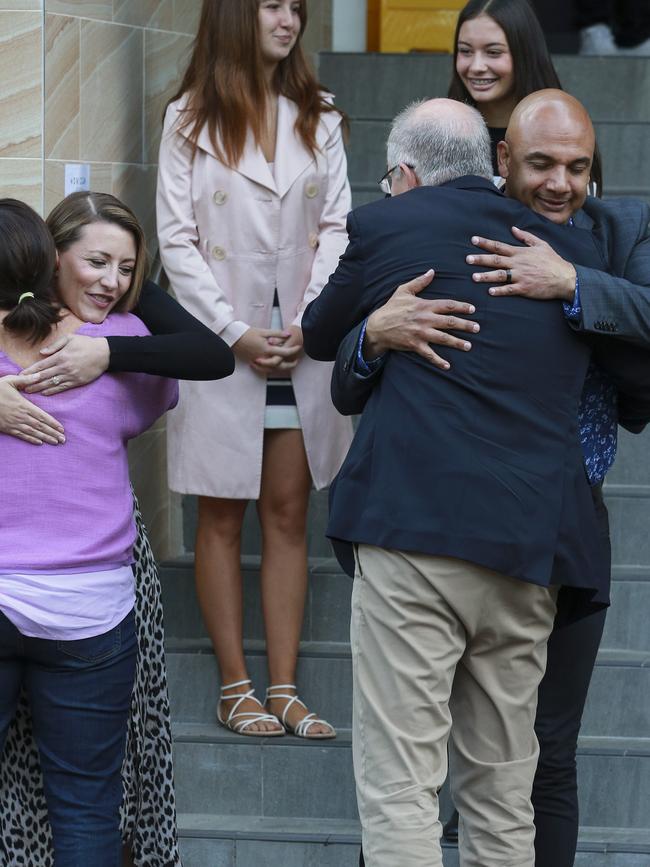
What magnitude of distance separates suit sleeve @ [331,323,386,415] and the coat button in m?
1.12

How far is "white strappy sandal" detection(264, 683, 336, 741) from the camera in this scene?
383 cm

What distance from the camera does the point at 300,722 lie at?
3.85 metres

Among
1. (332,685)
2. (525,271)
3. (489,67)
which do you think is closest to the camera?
(525,271)

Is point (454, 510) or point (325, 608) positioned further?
point (325, 608)

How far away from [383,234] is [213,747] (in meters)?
1.73

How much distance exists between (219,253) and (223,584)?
849 mm

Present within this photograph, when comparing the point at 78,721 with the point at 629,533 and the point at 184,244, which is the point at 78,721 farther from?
the point at 629,533

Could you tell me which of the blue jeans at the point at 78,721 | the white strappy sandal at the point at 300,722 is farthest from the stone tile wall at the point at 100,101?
the blue jeans at the point at 78,721

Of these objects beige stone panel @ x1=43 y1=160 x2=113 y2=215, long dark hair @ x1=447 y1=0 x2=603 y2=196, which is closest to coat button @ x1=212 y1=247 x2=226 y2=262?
beige stone panel @ x1=43 y1=160 x2=113 y2=215

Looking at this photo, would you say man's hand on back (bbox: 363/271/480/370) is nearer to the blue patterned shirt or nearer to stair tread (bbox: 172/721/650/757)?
the blue patterned shirt

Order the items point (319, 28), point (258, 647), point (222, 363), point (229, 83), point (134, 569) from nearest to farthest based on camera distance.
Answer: point (222, 363) → point (134, 569) → point (229, 83) → point (258, 647) → point (319, 28)

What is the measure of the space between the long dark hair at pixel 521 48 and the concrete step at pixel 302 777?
161 cm

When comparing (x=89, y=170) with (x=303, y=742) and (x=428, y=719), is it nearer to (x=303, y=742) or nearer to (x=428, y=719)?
(x=303, y=742)

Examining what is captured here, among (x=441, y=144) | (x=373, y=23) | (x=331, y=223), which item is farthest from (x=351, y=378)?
(x=373, y=23)
